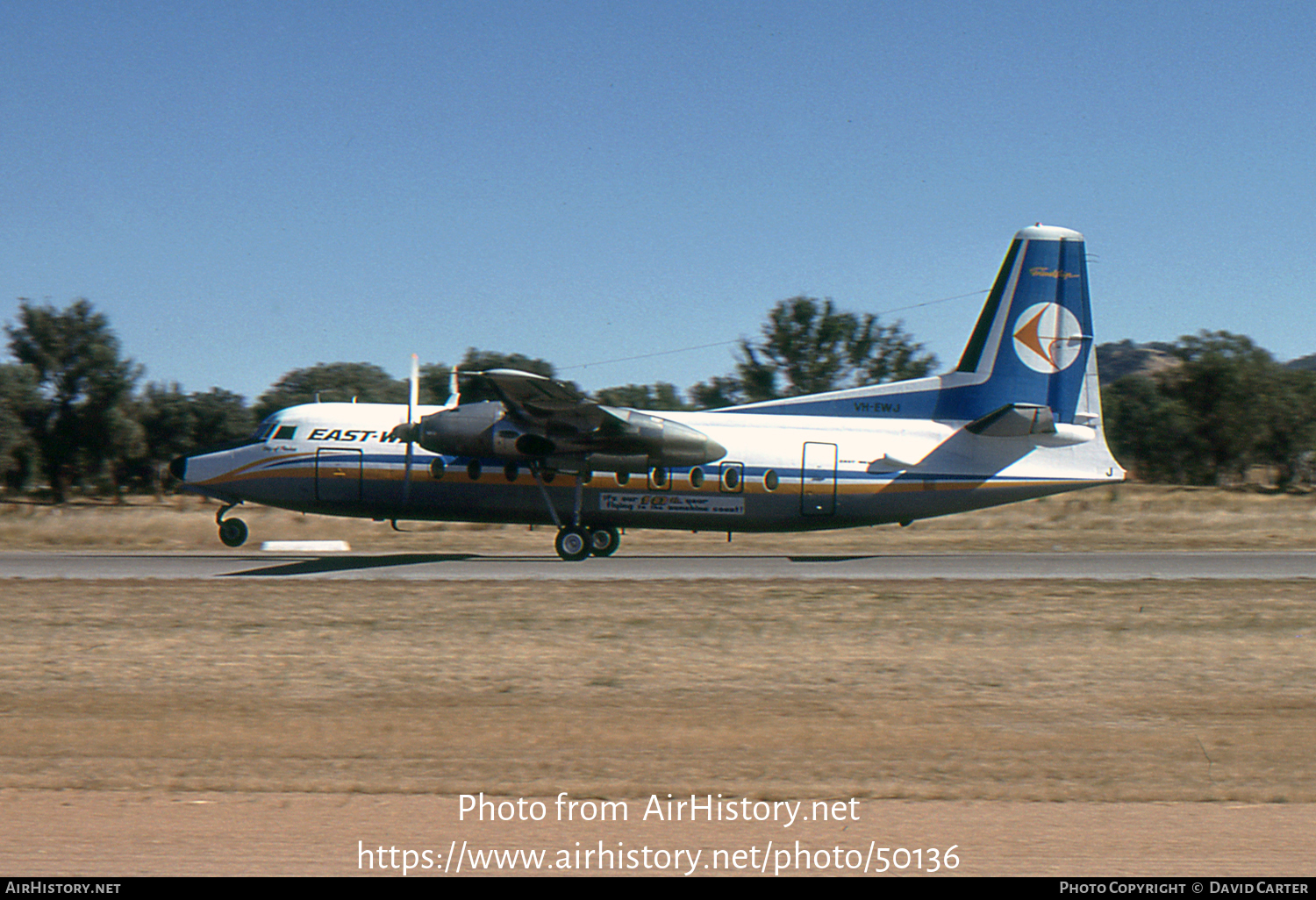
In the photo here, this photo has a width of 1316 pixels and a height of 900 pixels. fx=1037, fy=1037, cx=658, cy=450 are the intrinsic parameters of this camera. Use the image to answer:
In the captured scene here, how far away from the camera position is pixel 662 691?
38.5ft

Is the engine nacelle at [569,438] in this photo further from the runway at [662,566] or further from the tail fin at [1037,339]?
the tail fin at [1037,339]

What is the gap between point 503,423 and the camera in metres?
22.6

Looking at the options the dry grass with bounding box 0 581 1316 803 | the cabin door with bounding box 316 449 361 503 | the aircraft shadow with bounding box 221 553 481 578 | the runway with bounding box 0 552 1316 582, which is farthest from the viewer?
the cabin door with bounding box 316 449 361 503

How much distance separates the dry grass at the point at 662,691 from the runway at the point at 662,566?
7.17 feet

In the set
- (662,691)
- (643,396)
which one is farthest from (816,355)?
(662,691)

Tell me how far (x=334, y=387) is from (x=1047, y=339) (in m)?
69.4

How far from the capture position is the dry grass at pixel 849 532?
29000 millimetres

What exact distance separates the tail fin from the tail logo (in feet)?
0.07

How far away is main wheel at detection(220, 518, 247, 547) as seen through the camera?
25281 millimetres

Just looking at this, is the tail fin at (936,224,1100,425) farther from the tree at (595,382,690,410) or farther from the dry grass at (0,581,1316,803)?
the tree at (595,382,690,410)

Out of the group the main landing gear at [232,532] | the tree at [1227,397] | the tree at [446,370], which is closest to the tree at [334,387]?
the tree at [446,370]

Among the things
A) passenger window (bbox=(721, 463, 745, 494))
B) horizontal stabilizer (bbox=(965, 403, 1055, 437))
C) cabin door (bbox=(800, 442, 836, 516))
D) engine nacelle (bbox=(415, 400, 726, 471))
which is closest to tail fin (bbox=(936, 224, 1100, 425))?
horizontal stabilizer (bbox=(965, 403, 1055, 437))

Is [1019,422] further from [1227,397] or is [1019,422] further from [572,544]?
[1227,397]
